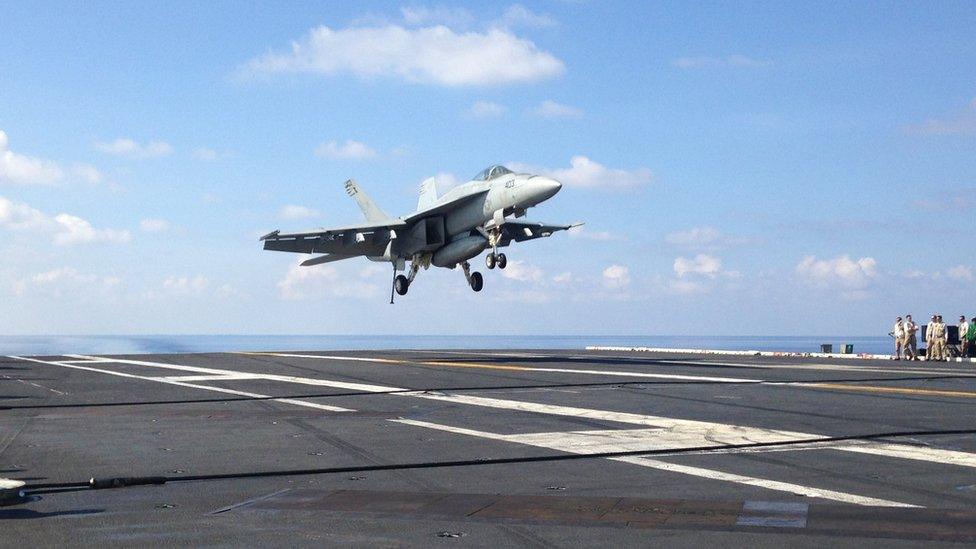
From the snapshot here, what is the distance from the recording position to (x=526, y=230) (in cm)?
4072

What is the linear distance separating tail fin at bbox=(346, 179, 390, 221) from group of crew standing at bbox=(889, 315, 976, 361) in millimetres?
26474

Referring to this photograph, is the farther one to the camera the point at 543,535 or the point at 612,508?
the point at 612,508

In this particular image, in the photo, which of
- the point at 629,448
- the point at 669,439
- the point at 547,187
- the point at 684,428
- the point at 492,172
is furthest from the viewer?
the point at 492,172

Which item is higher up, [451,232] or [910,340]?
[451,232]

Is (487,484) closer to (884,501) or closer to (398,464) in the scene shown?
(398,464)

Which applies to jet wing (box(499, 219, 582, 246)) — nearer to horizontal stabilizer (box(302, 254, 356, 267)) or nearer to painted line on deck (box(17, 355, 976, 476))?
horizontal stabilizer (box(302, 254, 356, 267))

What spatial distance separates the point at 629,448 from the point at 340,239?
108 feet

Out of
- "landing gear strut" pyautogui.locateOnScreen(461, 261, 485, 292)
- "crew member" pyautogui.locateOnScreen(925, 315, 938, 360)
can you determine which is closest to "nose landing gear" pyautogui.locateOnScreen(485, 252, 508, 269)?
"landing gear strut" pyautogui.locateOnScreen(461, 261, 485, 292)

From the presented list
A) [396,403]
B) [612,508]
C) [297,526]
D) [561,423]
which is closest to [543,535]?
[612,508]

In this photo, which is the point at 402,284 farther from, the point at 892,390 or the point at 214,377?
the point at 892,390

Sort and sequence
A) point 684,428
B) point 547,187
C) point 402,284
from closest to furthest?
point 684,428
point 547,187
point 402,284

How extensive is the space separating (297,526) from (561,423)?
7.04m

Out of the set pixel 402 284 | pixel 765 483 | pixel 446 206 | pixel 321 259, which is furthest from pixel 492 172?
pixel 765 483

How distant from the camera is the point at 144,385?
2134 cm
